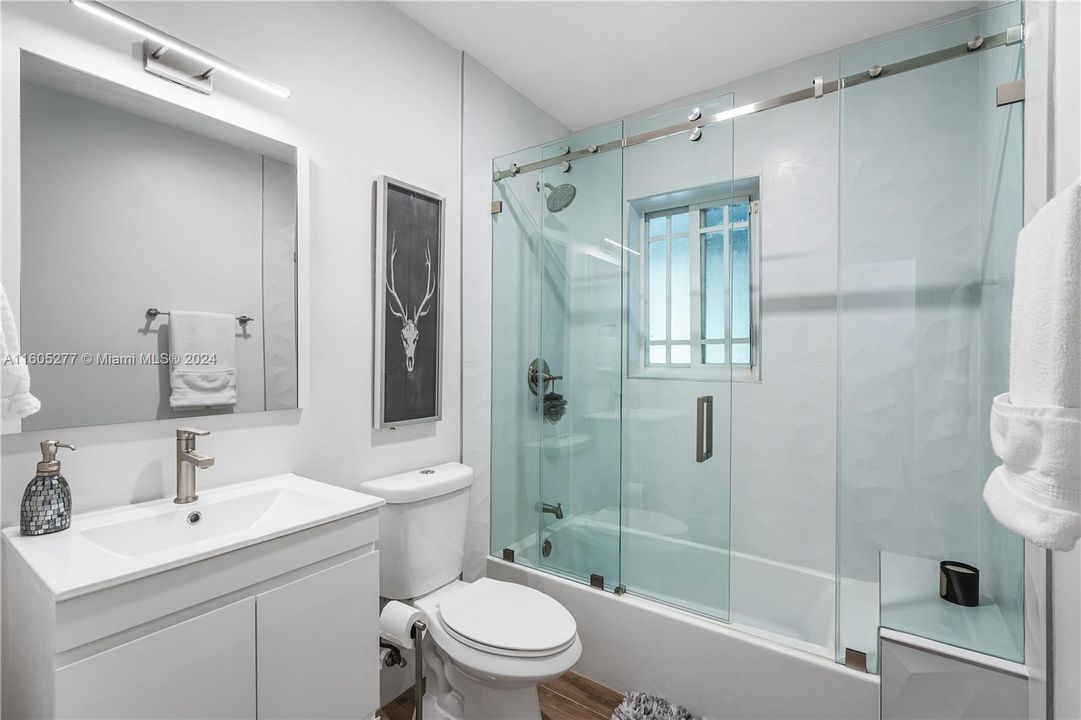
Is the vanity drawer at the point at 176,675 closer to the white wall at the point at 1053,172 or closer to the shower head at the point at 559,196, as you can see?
the white wall at the point at 1053,172

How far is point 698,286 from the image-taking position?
1744mm

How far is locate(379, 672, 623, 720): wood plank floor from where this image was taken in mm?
1734

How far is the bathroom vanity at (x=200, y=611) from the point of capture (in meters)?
0.83

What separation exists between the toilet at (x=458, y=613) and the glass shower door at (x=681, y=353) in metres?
0.52

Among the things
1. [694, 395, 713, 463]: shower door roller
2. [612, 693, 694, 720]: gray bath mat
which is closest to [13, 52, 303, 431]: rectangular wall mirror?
[694, 395, 713, 463]: shower door roller

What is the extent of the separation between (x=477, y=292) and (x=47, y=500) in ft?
5.12

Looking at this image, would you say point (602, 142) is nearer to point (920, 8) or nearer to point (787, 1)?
point (787, 1)

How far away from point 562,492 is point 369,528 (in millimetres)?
Result: 1027

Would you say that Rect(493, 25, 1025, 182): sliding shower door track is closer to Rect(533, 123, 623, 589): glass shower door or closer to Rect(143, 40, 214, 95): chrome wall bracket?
Rect(533, 123, 623, 589): glass shower door

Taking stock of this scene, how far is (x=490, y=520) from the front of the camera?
7.47 ft

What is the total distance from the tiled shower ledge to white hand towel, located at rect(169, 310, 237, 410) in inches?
77.6

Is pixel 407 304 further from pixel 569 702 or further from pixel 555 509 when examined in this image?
pixel 569 702

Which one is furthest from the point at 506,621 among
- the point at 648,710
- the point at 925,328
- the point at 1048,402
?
the point at 925,328

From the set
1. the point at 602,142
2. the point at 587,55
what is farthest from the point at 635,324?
the point at 587,55
